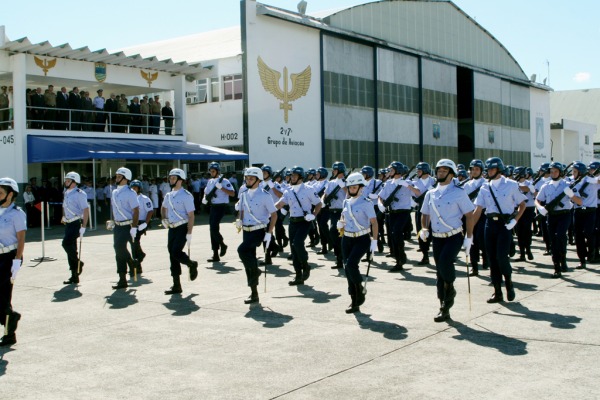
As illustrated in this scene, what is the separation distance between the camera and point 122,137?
29.3 meters

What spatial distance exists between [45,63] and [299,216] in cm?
1966

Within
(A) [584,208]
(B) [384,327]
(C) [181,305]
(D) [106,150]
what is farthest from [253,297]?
(D) [106,150]

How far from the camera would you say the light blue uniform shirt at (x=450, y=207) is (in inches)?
340

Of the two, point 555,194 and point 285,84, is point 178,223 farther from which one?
point 285,84

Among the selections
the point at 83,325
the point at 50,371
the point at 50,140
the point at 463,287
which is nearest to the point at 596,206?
the point at 463,287

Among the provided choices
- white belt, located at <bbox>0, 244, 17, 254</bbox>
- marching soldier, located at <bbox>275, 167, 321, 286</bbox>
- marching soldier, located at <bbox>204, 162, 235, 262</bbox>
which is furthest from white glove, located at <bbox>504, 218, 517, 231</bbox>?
marching soldier, located at <bbox>204, 162, 235, 262</bbox>

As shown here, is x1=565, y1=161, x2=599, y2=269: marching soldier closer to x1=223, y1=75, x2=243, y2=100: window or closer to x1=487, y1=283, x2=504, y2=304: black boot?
x1=487, y1=283, x2=504, y2=304: black boot

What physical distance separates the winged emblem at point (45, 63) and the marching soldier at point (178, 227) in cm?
1929

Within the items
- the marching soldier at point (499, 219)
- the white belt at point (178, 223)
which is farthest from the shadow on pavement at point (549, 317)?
the white belt at point (178, 223)

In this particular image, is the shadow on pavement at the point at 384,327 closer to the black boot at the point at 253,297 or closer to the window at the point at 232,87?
the black boot at the point at 253,297

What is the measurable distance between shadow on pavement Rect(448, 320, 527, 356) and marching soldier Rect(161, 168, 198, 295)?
4795mm

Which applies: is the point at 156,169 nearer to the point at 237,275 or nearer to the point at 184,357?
the point at 237,275

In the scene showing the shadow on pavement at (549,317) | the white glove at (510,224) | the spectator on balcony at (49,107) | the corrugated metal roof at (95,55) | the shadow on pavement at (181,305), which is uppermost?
the corrugated metal roof at (95,55)

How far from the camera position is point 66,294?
1108 centimetres
